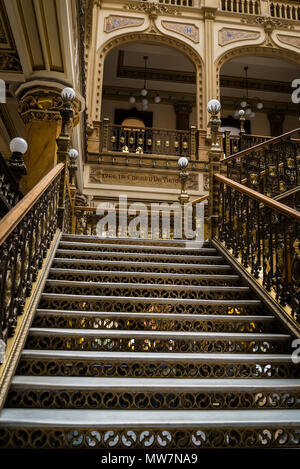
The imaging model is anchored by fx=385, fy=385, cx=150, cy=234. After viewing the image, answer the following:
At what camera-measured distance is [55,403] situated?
2119 mm

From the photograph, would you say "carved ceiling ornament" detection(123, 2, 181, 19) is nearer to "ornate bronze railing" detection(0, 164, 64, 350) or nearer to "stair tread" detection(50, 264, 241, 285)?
"ornate bronze railing" detection(0, 164, 64, 350)

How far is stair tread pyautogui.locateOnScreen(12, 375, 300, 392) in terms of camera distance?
214 cm

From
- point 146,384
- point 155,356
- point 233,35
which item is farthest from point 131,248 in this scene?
point 233,35

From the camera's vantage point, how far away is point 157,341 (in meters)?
2.72

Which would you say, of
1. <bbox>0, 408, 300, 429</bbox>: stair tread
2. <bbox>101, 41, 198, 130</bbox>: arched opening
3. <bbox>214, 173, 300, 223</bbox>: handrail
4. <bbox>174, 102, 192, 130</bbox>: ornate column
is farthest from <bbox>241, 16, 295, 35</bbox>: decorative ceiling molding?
<bbox>0, 408, 300, 429</bbox>: stair tread

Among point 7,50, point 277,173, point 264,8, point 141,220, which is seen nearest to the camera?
point 7,50

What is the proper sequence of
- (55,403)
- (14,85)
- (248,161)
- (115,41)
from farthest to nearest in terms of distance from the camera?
(115,41) < (248,161) < (14,85) < (55,403)

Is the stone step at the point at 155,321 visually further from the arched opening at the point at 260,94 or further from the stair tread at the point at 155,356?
the arched opening at the point at 260,94

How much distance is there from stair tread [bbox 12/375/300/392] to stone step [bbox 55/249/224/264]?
5.54 ft

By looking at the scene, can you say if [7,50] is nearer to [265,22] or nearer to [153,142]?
[153,142]

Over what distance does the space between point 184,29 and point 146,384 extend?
34.7 ft

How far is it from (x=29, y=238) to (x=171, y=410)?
1.58 meters

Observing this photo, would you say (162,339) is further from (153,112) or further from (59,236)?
(153,112)
